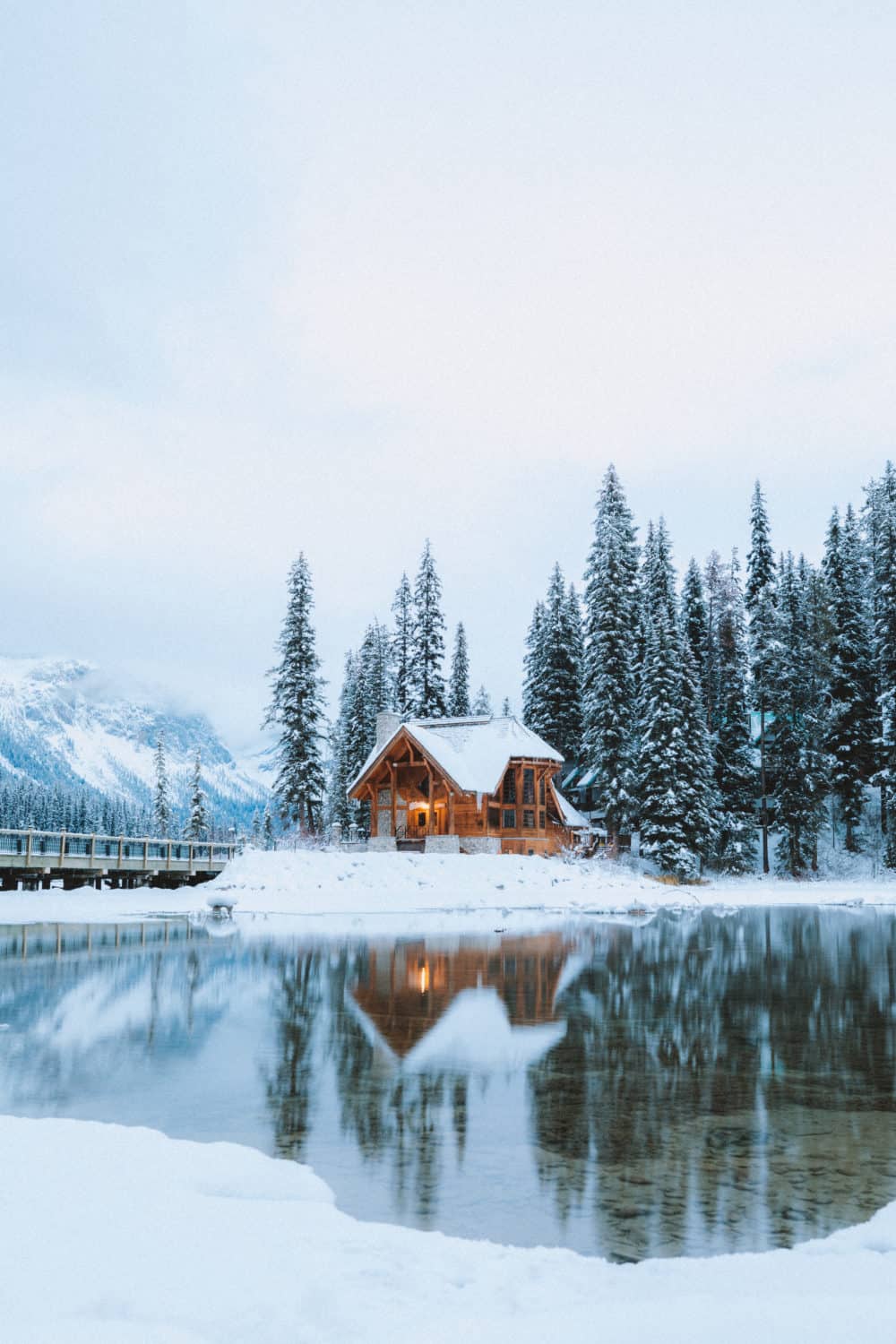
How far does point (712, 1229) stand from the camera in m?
5.65

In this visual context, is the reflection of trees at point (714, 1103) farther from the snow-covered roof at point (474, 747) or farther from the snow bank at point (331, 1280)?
the snow-covered roof at point (474, 747)

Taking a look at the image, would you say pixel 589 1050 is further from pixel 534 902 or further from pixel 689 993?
pixel 534 902

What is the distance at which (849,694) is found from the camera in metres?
59.2

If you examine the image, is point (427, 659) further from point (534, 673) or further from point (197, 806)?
point (197, 806)

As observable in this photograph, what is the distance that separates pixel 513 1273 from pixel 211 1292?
140cm

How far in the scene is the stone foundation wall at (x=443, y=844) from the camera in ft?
156

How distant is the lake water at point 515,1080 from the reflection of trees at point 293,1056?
0.04 metres


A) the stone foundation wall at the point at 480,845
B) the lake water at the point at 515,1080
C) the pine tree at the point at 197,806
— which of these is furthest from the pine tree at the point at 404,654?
the lake water at the point at 515,1080

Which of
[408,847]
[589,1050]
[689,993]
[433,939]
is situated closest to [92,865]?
[408,847]

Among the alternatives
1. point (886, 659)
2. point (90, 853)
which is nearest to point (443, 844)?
point (90, 853)

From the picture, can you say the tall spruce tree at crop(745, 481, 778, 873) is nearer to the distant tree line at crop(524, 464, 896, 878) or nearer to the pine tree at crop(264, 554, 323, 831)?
the distant tree line at crop(524, 464, 896, 878)

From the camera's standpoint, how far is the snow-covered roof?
4856cm

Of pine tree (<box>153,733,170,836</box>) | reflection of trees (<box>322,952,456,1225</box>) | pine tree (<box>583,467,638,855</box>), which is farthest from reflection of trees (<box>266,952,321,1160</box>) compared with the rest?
pine tree (<box>153,733,170,836</box>)

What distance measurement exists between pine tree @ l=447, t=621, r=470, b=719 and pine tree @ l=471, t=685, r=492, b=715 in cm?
2392
